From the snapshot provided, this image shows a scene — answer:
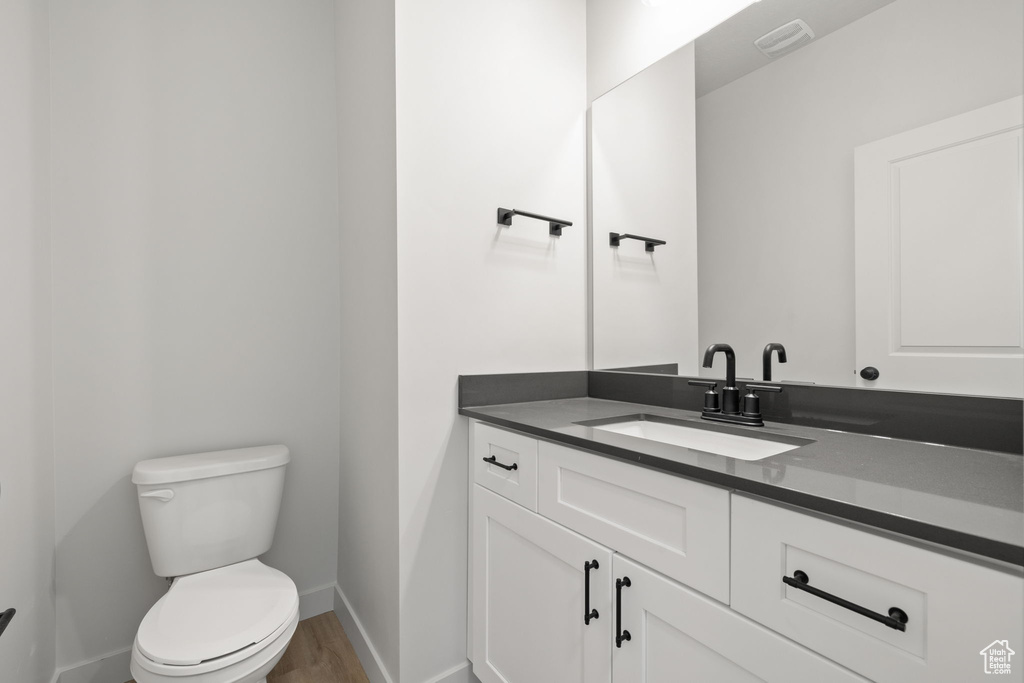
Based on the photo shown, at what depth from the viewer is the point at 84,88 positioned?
5.07 ft

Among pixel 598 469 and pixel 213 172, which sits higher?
A: pixel 213 172

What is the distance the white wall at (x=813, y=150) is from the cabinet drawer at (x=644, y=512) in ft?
1.91

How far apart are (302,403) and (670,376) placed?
1412 millimetres

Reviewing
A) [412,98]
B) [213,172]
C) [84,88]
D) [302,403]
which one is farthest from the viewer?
[302,403]

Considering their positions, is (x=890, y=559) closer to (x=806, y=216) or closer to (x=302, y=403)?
(x=806, y=216)

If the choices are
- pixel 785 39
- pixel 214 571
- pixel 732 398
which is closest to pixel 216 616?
pixel 214 571

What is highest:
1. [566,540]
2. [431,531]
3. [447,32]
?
[447,32]

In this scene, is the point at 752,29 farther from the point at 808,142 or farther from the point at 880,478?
the point at 880,478

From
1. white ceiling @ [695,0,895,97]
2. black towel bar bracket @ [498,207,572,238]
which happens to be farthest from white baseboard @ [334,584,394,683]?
white ceiling @ [695,0,895,97]

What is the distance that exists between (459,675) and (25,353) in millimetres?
1533

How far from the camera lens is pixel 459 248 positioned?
1502 mm

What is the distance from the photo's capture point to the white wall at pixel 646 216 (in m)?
1.49

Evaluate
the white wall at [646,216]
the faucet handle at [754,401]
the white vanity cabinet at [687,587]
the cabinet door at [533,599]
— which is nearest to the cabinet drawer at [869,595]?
the white vanity cabinet at [687,587]

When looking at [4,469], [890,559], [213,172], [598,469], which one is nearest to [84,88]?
[213,172]
